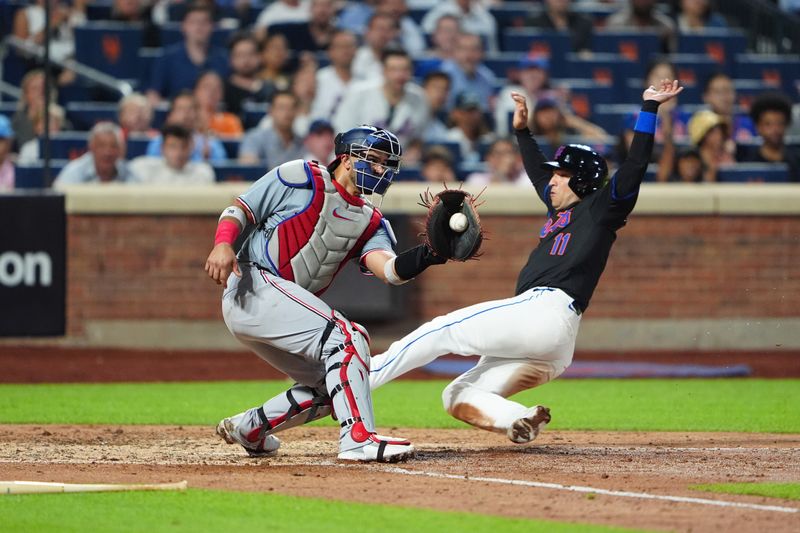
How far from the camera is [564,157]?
23.4 ft

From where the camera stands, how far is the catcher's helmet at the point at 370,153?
6590mm

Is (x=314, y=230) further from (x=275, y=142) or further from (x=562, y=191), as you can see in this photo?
(x=275, y=142)

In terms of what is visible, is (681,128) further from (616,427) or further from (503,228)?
(616,427)

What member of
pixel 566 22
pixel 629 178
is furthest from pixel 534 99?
pixel 629 178

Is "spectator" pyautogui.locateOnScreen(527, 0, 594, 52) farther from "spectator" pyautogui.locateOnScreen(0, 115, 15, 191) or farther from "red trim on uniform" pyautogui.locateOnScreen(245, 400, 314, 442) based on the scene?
"red trim on uniform" pyautogui.locateOnScreen(245, 400, 314, 442)

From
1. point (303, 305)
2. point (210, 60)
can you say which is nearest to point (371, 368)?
point (303, 305)

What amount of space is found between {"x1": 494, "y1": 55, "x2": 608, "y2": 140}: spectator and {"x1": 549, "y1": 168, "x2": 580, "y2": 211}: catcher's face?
7.33 m

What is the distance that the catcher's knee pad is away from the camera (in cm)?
634

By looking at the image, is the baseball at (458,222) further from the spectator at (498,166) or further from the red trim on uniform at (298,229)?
the spectator at (498,166)

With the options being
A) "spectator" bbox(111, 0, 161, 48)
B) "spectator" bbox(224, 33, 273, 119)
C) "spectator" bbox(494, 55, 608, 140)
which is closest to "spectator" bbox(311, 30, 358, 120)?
"spectator" bbox(224, 33, 273, 119)

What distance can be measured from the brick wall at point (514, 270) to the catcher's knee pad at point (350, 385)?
273 inches

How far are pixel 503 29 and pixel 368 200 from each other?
10227 mm

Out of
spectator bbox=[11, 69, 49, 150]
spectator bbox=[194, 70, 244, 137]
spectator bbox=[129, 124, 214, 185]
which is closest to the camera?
spectator bbox=[129, 124, 214, 185]

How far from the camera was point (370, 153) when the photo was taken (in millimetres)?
6582
